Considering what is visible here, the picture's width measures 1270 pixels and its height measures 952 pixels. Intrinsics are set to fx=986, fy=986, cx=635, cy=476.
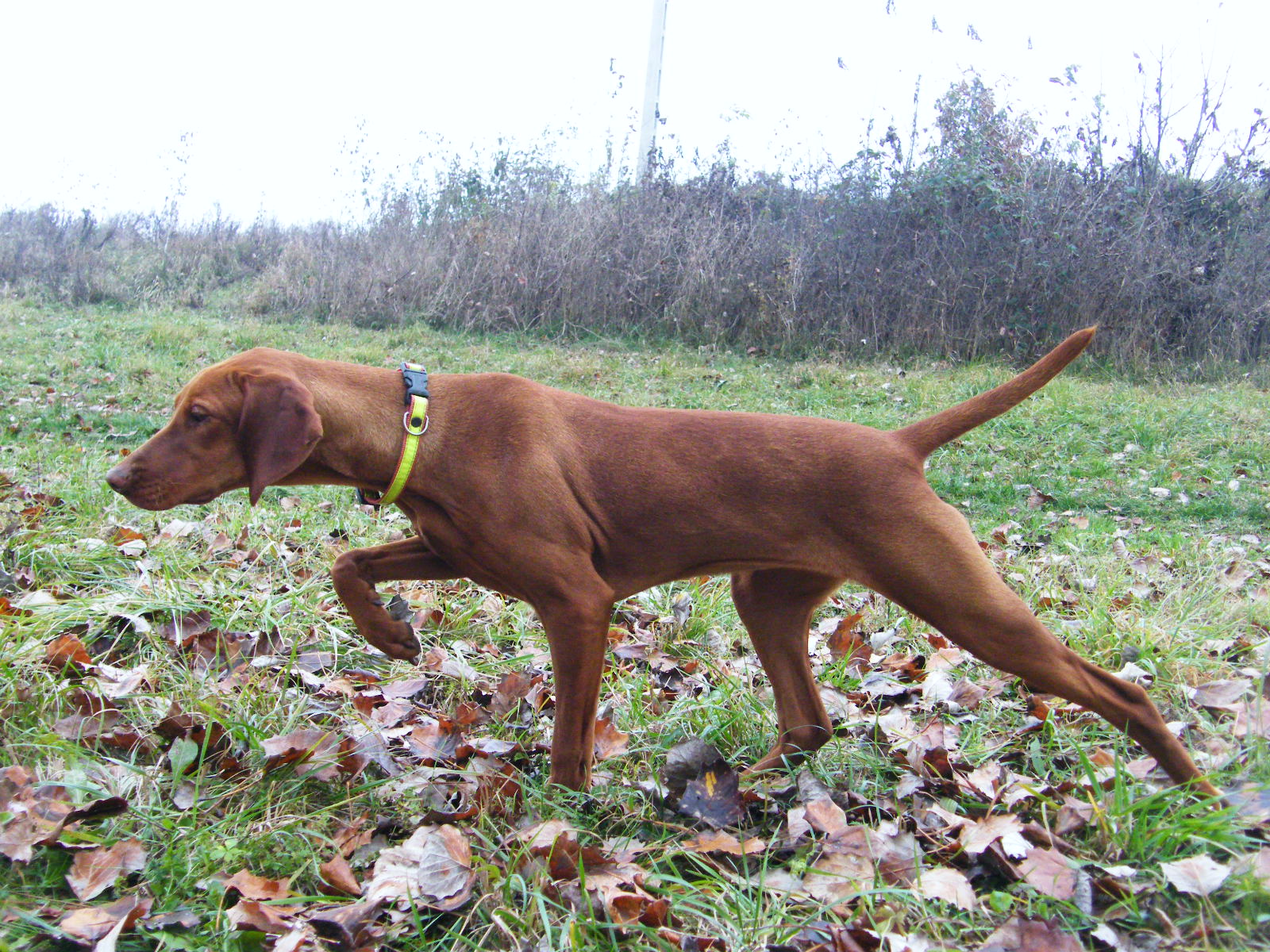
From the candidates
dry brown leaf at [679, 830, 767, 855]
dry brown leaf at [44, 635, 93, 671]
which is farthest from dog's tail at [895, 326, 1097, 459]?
dry brown leaf at [44, 635, 93, 671]

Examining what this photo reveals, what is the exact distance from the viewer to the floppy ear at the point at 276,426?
301 centimetres

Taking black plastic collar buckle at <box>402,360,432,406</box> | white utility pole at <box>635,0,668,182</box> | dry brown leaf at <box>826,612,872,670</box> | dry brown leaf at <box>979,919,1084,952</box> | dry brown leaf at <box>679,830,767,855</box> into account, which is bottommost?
dry brown leaf at <box>679,830,767,855</box>

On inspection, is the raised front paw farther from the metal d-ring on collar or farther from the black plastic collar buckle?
the black plastic collar buckle

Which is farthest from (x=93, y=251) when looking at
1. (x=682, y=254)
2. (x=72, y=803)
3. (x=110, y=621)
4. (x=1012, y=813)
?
(x=1012, y=813)

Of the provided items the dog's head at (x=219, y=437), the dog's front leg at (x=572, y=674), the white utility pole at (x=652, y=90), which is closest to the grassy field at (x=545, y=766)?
the dog's front leg at (x=572, y=674)

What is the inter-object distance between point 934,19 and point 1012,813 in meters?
12.6

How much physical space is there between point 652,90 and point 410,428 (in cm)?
1253

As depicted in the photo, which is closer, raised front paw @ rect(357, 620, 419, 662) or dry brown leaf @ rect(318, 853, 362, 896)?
dry brown leaf @ rect(318, 853, 362, 896)

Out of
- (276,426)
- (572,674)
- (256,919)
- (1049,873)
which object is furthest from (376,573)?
(1049,873)

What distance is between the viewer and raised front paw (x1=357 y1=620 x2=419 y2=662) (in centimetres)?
341

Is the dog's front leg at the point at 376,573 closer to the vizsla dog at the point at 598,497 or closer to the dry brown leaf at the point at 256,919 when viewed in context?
the vizsla dog at the point at 598,497

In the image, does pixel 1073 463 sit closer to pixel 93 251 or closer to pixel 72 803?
pixel 72 803

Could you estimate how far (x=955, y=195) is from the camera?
12508mm

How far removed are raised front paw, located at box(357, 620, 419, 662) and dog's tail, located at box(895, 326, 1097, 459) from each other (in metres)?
1.80
